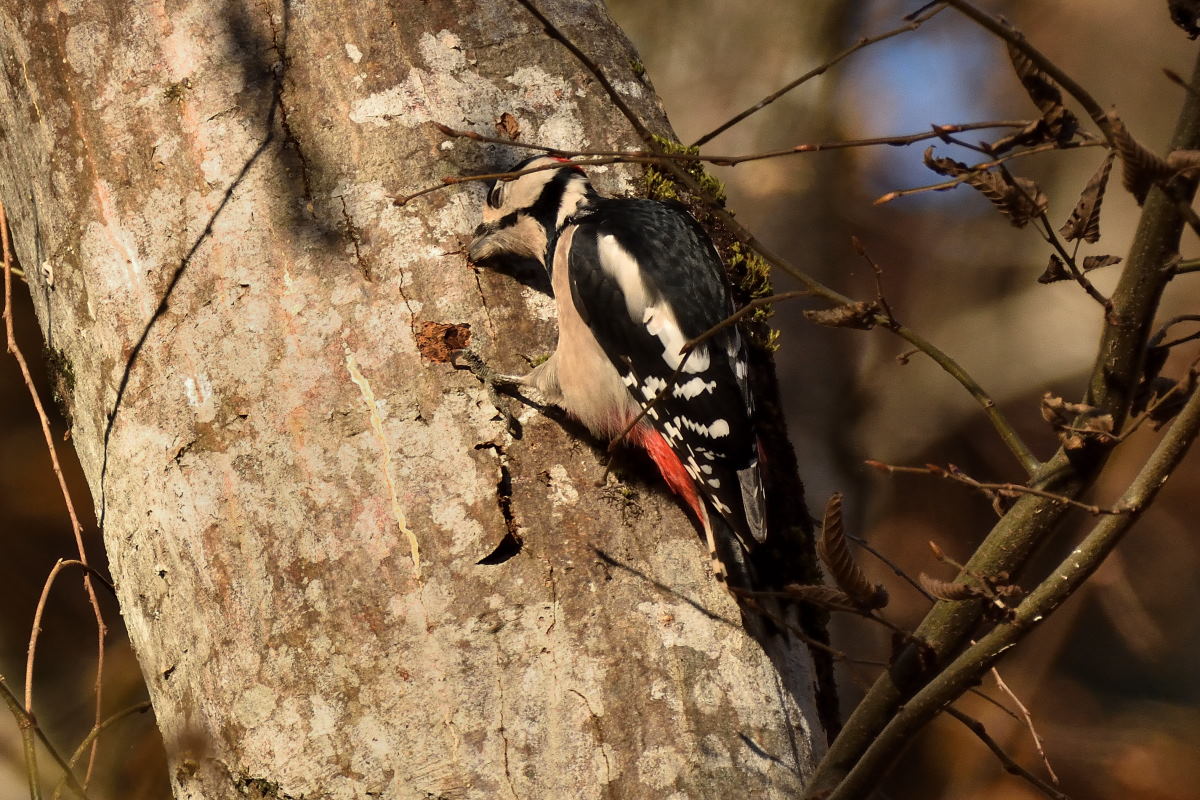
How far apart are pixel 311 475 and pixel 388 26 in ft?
3.26

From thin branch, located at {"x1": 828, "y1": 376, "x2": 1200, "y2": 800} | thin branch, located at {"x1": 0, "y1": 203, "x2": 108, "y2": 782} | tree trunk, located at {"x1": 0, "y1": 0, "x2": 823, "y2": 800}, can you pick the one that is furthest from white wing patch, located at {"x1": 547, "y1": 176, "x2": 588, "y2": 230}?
thin branch, located at {"x1": 828, "y1": 376, "x2": 1200, "y2": 800}

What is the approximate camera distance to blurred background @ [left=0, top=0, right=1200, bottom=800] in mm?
5375

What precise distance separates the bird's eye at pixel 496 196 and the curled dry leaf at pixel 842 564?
1.22 meters

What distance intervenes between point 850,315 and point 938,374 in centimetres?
538

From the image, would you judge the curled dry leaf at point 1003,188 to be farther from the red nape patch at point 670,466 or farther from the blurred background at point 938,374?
the blurred background at point 938,374

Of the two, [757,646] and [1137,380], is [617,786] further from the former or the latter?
[1137,380]

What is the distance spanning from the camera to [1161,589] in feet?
19.8

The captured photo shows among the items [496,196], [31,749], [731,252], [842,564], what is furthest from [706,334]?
[31,749]

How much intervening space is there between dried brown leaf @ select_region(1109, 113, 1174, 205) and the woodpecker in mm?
1126

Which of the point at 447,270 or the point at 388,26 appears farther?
the point at 388,26

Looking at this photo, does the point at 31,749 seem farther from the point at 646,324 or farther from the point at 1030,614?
the point at 1030,614

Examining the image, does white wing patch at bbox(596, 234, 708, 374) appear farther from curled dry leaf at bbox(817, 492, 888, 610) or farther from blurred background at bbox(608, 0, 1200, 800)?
blurred background at bbox(608, 0, 1200, 800)

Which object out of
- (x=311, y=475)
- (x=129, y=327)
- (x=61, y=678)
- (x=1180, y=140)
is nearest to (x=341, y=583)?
(x=311, y=475)

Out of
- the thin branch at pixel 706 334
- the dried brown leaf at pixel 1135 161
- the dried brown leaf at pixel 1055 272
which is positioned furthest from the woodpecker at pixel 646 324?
the dried brown leaf at pixel 1135 161
